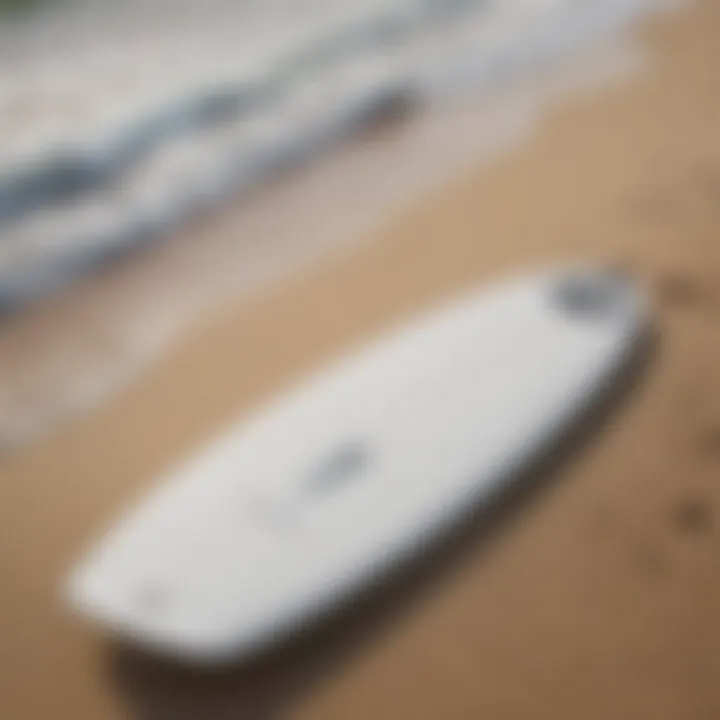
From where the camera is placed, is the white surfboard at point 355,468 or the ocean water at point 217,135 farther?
the ocean water at point 217,135

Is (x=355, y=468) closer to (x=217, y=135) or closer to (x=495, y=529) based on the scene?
(x=495, y=529)

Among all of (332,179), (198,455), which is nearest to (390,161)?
(332,179)

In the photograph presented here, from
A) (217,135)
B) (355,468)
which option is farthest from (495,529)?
(217,135)

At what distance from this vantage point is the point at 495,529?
41cm

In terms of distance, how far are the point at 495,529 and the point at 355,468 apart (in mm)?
52

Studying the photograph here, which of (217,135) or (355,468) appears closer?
(355,468)

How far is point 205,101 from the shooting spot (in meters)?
0.67

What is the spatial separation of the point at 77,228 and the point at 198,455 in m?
0.19

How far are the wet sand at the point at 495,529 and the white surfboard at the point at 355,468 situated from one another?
2cm

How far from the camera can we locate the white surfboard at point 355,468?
14.3 inches

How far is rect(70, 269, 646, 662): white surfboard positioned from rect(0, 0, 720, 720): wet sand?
16 mm

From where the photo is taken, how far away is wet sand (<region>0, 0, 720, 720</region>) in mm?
354

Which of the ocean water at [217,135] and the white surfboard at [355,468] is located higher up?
the ocean water at [217,135]

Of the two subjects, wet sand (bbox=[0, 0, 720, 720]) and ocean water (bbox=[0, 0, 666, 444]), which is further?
ocean water (bbox=[0, 0, 666, 444])
